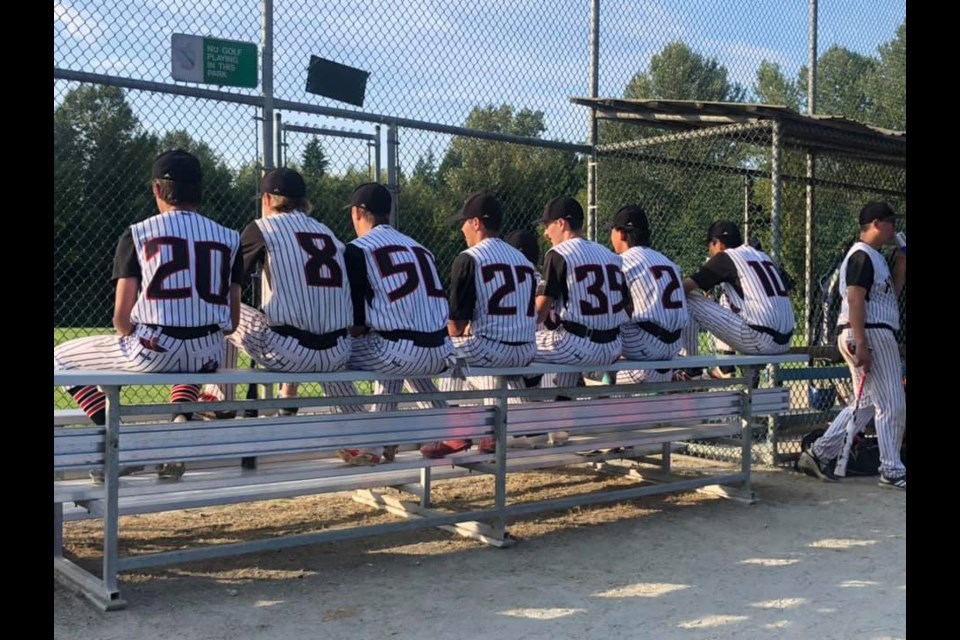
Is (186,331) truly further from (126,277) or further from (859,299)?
(859,299)

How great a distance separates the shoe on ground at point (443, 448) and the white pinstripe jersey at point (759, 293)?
2492 millimetres

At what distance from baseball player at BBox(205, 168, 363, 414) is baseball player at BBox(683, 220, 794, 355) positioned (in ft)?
9.96

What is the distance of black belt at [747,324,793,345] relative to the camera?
6.75 meters

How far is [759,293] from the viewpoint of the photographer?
6.74m

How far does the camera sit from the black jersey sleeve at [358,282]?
16.5ft

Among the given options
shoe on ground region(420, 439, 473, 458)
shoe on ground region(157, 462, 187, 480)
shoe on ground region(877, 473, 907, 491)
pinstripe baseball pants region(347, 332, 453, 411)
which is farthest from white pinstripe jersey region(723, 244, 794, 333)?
shoe on ground region(157, 462, 187, 480)

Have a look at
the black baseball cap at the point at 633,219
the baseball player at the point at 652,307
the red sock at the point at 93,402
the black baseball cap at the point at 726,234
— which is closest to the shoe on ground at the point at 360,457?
the red sock at the point at 93,402

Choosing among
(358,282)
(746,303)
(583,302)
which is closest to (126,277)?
(358,282)

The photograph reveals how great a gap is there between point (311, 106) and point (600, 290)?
2.26m

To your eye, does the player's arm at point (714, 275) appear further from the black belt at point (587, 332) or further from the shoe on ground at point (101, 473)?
the shoe on ground at point (101, 473)

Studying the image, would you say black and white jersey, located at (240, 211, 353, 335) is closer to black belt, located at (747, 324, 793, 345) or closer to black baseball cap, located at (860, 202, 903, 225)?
black belt, located at (747, 324, 793, 345)

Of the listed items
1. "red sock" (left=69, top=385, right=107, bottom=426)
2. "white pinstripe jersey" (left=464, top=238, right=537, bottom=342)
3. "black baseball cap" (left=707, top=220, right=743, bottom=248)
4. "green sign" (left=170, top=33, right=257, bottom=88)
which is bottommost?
"red sock" (left=69, top=385, right=107, bottom=426)

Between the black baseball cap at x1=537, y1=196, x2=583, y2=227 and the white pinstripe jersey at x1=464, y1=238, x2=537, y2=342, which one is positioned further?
the black baseball cap at x1=537, y1=196, x2=583, y2=227
